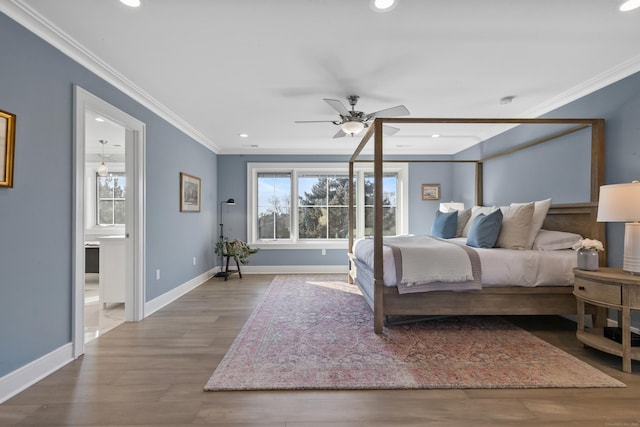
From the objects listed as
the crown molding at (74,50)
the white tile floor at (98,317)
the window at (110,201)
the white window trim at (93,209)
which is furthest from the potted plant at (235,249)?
the crown molding at (74,50)

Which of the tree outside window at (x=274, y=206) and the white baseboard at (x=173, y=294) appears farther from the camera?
the tree outside window at (x=274, y=206)

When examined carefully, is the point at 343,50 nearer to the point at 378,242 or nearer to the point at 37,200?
the point at 378,242

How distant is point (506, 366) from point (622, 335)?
0.85 meters

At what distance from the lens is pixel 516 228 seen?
10.6ft

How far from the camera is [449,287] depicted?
2836mm

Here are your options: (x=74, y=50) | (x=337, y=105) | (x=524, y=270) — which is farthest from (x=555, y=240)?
(x=74, y=50)

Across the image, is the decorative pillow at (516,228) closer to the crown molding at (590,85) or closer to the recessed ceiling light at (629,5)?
the crown molding at (590,85)

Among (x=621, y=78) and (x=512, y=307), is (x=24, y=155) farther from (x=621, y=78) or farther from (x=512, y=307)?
(x=621, y=78)

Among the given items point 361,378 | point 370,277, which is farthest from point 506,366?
point 370,277

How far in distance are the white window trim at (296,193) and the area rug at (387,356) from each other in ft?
8.29

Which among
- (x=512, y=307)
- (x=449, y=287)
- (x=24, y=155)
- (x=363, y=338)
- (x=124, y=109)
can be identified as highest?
(x=124, y=109)

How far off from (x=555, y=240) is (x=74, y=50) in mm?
4617

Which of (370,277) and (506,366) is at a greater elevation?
(370,277)

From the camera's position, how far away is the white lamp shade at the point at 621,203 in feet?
7.06
